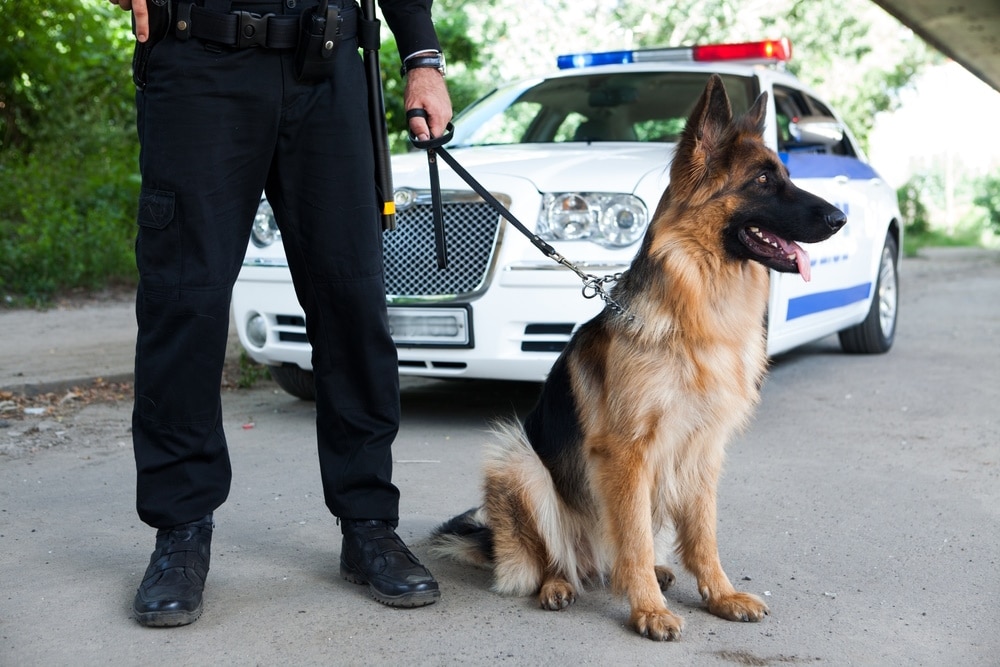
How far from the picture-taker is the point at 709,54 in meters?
6.86

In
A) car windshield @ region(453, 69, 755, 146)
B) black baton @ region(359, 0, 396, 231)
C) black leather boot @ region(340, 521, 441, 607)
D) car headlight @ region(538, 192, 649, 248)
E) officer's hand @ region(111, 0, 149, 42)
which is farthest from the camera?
car windshield @ region(453, 69, 755, 146)

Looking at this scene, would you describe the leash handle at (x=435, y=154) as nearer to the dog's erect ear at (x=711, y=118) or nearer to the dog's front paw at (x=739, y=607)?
the dog's erect ear at (x=711, y=118)

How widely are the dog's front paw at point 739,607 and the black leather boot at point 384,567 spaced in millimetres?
839

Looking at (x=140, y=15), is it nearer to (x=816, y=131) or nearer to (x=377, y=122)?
(x=377, y=122)

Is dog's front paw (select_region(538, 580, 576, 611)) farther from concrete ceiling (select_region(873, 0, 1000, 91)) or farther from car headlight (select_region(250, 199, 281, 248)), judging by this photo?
concrete ceiling (select_region(873, 0, 1000, 91))

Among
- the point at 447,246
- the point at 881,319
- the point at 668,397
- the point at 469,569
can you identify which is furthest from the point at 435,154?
the point at 881,319

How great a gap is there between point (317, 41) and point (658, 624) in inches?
74.4

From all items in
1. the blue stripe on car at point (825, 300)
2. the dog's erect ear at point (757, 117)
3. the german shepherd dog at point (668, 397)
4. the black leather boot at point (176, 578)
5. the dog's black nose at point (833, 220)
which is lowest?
the blue stripe on car at point (825, 300)

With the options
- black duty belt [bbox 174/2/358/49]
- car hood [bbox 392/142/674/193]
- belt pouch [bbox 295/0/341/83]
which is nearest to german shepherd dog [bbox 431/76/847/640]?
belt pouch [bbox 295/0/341/83]

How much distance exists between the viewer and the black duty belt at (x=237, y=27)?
2.98 metres

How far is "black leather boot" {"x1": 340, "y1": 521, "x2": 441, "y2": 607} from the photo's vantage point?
128 inches

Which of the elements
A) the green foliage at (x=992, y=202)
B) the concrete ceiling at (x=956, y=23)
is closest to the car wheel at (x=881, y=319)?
the concrete ceiling at (x=956, y=23)

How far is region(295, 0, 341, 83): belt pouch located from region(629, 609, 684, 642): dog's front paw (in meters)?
1.80

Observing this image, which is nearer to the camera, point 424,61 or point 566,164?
point 424,61
